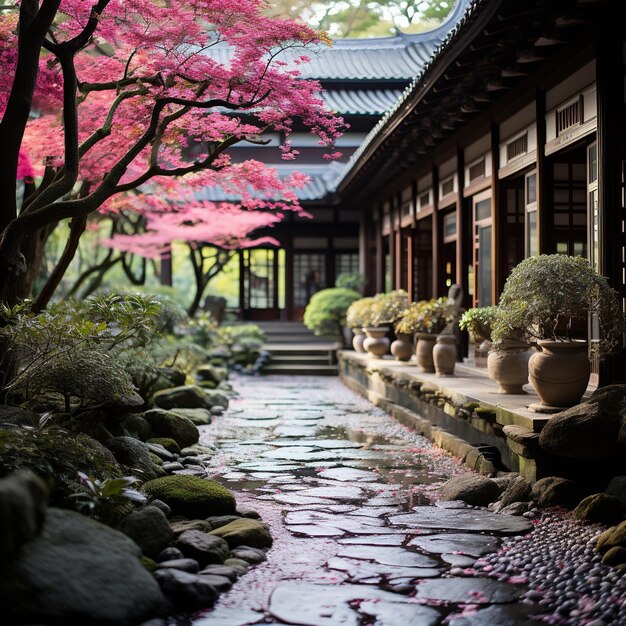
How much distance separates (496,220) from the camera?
12.8 m

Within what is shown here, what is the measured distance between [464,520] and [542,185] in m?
5.40

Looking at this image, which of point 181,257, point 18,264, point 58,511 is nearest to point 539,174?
point 18,264

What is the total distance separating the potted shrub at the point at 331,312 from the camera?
24062 mm

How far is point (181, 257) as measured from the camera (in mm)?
47500

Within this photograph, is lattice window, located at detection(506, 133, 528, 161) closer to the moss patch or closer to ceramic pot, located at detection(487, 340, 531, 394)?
ceramic pot, located at detection(487, 340, 531, 394)

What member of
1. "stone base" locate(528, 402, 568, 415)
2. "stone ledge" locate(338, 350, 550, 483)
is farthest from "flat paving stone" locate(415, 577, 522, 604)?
"stone base" locate(528, 402, 568, 415)

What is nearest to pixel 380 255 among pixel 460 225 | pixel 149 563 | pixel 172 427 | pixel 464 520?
pixel 460 225

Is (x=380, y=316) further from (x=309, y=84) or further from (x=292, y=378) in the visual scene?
(x=309, y=84)

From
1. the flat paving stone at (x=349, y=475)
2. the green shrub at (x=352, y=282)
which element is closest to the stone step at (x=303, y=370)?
the green shrub at (x=352, y=282)

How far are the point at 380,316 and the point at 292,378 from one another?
4.16 m

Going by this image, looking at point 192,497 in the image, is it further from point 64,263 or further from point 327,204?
point 327,204

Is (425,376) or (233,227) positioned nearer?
(425,376)

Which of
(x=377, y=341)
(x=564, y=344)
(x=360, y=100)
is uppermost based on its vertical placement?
(x=360, y=100)

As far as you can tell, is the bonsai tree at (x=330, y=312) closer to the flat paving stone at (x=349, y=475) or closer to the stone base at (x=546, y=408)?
the flat paving stone at (x=349, y=475)
